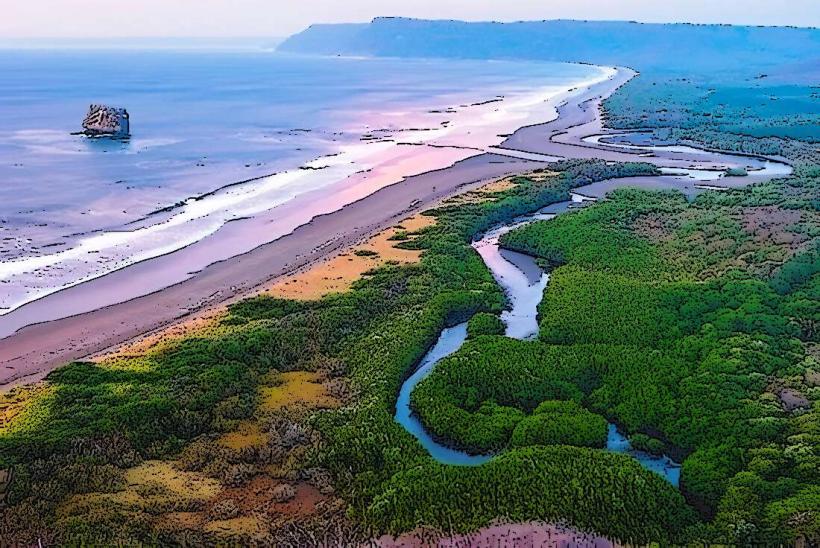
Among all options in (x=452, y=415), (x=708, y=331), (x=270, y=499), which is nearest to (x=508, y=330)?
(x=708, y=331)

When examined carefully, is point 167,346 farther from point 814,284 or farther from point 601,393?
point 814,284

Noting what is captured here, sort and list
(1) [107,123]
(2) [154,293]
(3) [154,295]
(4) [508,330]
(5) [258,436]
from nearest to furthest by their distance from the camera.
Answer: (5) [258,436] < (4) [508,330] < (3) [154,295] < (2) [154,293] < (1) [107,123]

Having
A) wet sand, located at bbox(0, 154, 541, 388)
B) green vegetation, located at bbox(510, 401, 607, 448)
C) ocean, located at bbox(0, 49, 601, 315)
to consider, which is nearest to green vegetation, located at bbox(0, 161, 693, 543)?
green vegetation, located at bbox(510, 401, 607, 448)

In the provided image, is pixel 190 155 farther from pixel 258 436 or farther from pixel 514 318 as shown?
pixel 258 436

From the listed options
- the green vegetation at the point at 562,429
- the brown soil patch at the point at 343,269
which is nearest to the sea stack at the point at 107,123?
the brown soil patch at the point at 343,269

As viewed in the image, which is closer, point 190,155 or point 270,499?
point 270,499

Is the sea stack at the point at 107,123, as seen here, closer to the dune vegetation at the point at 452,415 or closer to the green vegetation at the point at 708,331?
the green vegetation at the point at 708,331

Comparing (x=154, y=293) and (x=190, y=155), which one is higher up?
(x=190, y=155)

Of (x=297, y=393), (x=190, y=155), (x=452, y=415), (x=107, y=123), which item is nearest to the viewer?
(x=452, y=415)
